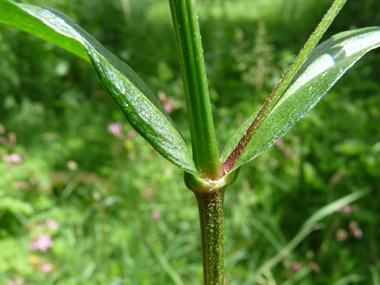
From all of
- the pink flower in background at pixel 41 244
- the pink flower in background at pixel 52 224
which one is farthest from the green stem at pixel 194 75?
the pink flower in background at pixel 52 224

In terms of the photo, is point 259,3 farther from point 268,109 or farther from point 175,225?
point 268,109

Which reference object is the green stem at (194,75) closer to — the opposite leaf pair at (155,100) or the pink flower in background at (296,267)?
the opposite leaf pair at (155,100)

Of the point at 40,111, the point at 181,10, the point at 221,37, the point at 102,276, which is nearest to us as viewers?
the point at 181,10

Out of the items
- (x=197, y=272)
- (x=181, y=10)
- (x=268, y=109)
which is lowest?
(x=197, y=272)

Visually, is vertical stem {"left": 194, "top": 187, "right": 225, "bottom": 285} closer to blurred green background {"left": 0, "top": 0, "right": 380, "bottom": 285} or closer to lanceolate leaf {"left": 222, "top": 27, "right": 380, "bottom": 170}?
lanceolate leaf {"left": 222, "top": 27, "right": 380, "bottom": 170}

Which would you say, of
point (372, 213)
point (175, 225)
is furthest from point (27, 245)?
point (372, 213)

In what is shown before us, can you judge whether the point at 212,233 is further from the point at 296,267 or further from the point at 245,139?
the point at 296,267

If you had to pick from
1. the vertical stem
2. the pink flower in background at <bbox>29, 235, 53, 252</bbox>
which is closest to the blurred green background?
the pink flower in background at <bbox>29, 235, 53, 252</bbox>

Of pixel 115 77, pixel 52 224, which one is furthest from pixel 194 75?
pixel 52 224
